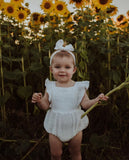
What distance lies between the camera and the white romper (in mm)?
1024

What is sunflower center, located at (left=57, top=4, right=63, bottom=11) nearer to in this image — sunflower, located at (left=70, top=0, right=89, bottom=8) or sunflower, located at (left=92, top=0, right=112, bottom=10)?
sunflower, located at (left=70, top=0, right=89, bottom=8)

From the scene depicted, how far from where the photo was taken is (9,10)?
8.10 ft

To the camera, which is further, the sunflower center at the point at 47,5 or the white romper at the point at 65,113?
the sunflower center at the point at 47,5

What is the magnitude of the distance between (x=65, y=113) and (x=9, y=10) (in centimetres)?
184

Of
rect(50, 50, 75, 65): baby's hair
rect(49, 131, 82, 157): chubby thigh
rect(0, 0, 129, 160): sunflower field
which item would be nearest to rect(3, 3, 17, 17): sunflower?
rect(0, 0, 129, 160): sunflower field

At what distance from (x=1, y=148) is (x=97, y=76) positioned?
2.77 ft

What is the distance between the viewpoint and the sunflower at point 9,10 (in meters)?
2.45

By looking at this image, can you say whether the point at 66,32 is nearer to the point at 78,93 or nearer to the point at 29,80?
the point at 29,80

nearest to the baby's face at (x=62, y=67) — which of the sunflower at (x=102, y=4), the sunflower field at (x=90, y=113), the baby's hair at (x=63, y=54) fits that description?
the baby's hair at (x=63, y=54)

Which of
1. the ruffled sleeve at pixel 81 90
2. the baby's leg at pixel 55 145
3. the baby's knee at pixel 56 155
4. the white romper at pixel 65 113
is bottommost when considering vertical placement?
the baby's knee at pixel 56 155

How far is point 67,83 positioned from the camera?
108 cm

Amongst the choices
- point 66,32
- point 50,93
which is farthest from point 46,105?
point 66,32

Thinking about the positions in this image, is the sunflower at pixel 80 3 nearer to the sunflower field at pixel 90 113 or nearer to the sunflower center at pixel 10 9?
the sunflower field at pixel 90 113

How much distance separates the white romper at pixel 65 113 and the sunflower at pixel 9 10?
1691 millimetres
